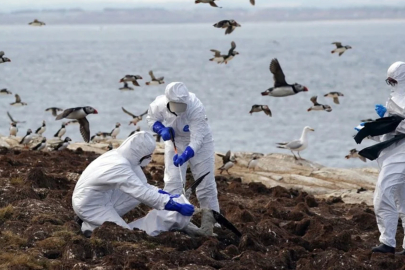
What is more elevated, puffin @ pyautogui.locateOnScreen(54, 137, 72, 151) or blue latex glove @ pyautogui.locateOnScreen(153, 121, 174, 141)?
blue latex glove @ pyautogui.locateOnScreen(153, 121, 174, 141)

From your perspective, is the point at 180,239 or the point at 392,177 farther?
the point at 392,177

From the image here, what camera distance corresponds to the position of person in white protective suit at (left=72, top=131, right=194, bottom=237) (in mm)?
12000

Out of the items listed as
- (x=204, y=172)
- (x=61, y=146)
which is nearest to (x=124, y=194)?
(x=204, y=172)

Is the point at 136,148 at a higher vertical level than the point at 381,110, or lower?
lower

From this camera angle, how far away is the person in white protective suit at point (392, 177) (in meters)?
12.5

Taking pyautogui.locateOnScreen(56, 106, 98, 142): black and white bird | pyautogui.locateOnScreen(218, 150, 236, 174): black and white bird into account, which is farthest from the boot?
pyautogui.locateOnScreen(218, 150, 236, 174): black and white bird

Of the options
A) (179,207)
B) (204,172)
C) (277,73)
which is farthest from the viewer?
(277,73)

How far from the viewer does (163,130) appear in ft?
45.0

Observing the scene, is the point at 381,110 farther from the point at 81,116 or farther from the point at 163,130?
the point at 81,116

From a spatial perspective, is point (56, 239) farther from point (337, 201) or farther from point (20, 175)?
point (337, 201)

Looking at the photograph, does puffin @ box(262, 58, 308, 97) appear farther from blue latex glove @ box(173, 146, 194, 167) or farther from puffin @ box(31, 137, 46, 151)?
blue latex glove @ box(173, 146, 194, 167)

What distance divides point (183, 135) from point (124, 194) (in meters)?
1.69

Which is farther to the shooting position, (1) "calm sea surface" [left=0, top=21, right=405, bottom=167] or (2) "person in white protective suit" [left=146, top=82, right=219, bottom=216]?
(1) "calm sea surface" [left=0, top=21, right=405, bottom=167]

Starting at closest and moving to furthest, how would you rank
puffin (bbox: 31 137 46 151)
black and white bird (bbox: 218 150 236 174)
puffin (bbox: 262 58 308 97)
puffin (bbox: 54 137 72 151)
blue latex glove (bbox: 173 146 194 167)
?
blue latex glove (bbox: 173 146 194 167), puffin (bbox: 262 58 308 97), black and white bird (bbox: 218 150 236 174), puffin (bbox: 54 137 72 151), puffin (bbox: 31 137 46 151)
